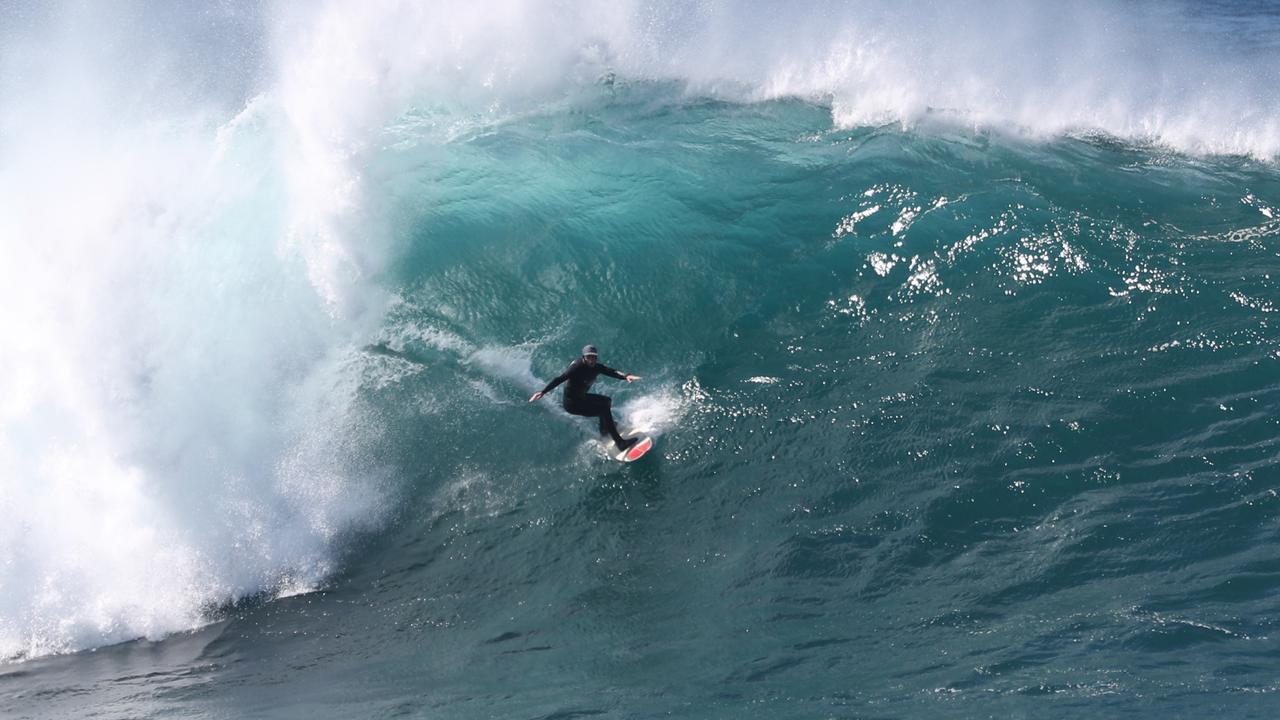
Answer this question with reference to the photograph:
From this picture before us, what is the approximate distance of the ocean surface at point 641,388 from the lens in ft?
28.3

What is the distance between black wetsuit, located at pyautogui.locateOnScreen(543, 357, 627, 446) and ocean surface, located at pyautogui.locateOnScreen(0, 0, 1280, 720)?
19.3 inches

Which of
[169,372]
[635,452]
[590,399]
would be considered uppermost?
[169,372]

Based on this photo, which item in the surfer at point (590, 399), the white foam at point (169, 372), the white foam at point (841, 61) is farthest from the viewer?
the white foam at point (841, 61)

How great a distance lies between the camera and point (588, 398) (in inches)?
435

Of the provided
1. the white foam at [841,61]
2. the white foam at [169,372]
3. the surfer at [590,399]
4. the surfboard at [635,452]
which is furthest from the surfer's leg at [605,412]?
the white foam at [841,61]

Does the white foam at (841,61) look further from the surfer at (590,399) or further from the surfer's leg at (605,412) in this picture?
the surfer's leg at (605,412)

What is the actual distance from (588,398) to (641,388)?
1.22 metres

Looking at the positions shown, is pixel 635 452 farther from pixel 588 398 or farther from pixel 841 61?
pixel 841 61

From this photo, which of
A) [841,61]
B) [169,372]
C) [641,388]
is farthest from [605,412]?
[841,61]

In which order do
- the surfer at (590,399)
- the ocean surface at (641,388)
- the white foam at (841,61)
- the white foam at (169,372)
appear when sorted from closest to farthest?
the ocean surface at (641,388) → the white foam at (169,372) → the surfer at (590,399) → the white foam at (841,61)

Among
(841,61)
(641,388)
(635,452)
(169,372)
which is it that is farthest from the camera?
(841,61)

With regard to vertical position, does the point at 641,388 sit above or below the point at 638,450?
above

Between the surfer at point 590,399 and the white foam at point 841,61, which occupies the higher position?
the white foam at point 841,61

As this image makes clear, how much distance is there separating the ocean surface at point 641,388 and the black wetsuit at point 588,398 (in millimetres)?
491
